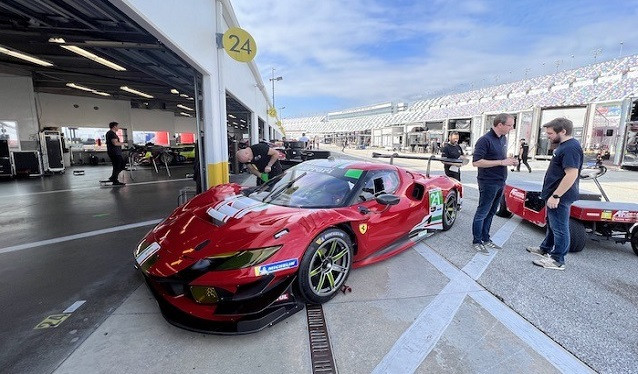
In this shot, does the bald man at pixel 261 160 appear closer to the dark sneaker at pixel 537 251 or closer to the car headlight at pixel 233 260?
the car headlight at pixel 233 260

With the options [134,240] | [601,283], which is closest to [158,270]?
[134,240]

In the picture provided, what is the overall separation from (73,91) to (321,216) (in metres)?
16.9

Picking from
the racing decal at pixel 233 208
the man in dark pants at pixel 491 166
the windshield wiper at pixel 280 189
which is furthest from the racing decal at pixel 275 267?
the man in dark pants at pixel 491 166

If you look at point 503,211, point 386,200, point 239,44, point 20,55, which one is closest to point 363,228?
point 386,200

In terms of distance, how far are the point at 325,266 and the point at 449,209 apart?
265cm

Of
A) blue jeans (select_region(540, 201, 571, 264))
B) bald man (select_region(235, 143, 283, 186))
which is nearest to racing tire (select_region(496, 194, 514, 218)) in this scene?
blue jeans (select_region(540, 201, 571, 264))

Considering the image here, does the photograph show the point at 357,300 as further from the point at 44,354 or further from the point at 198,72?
the point at 198,72

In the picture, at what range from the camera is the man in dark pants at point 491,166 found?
135 inches

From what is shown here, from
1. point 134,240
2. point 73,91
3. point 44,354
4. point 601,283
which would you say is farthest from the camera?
point 73,91

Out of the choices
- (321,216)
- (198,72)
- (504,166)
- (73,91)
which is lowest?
(321,216)

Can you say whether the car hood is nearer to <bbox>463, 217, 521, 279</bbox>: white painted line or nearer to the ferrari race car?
the ferrari race car

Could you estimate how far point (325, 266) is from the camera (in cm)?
247

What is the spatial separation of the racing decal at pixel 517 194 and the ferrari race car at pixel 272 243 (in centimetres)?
189

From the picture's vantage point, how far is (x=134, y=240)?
12.8 feet
